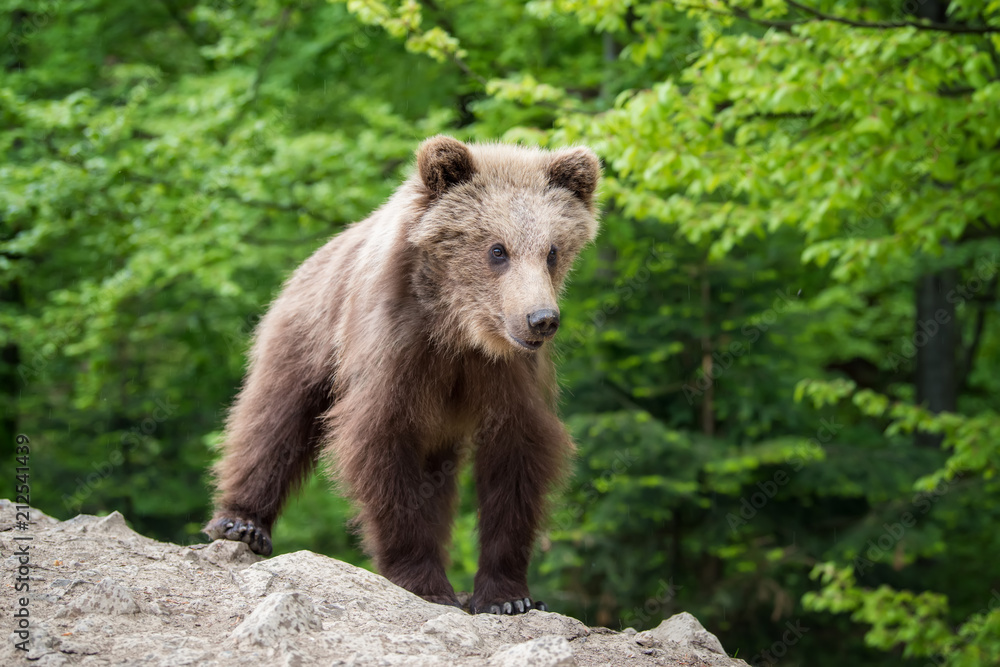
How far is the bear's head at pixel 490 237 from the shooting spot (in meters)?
4.37

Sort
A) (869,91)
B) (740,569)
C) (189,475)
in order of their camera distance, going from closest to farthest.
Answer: (869,91) → (740,569) → (189,475)

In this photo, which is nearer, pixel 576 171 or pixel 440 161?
pixel 440 161

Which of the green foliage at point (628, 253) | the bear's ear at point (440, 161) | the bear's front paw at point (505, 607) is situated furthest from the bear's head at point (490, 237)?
the green foliage at point (628, 253)

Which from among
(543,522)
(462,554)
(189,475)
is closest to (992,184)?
(543,522)

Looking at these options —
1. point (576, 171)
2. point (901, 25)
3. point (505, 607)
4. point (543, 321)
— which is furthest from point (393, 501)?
point (901, 25)

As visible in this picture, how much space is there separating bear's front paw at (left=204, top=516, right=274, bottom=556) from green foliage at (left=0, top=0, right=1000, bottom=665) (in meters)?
3.63

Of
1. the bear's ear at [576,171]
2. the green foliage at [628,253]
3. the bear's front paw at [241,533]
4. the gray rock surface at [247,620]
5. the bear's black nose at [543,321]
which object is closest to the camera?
the gray rock surface at [247,620]

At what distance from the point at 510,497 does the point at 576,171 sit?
1792 mm

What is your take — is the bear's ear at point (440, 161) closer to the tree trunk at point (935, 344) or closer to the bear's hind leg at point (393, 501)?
the bear's hind leg at point (393, 501)

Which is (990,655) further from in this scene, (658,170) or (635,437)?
(658,170)

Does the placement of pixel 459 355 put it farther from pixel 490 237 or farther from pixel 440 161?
pixel 440 161

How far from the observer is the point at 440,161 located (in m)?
4.62

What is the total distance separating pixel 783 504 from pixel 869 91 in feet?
21.4

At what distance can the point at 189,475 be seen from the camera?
13.0 metres
